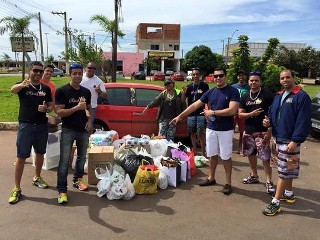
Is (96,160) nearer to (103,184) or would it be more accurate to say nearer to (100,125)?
(103,184)

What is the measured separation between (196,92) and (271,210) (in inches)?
120

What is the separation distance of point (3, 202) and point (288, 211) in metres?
3.82

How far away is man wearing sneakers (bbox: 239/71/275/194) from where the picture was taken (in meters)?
5.08

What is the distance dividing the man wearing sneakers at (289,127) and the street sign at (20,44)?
14.2 metres

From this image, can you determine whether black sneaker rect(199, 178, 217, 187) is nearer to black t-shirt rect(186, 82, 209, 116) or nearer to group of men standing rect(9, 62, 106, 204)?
black t-shirt rect(186, 82, 209, 116)

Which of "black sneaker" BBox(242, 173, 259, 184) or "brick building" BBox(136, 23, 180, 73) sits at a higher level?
"brick building" BBox(136, 23, 180, 73)

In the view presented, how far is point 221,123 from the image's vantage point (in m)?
5.04

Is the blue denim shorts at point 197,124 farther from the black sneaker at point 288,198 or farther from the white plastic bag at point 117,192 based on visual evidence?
the white plastic bag at point 117,192

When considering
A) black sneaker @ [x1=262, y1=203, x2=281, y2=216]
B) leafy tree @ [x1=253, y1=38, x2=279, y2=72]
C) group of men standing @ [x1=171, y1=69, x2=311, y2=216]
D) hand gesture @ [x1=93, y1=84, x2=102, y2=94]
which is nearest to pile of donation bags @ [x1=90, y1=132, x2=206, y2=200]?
group of men standing @ [x1=171, y1=69, x2=311, y2=216]

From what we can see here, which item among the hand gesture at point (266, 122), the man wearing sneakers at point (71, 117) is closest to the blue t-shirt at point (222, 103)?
the hand gesture at point (266, 122)

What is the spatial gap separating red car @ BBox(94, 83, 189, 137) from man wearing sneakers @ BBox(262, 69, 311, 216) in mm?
3225

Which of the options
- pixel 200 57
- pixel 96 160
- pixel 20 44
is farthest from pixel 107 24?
pixel 200 57

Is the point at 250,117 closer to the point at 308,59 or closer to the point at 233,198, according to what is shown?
the point at 233,198

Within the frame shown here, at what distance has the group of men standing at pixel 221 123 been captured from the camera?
14.2ft
